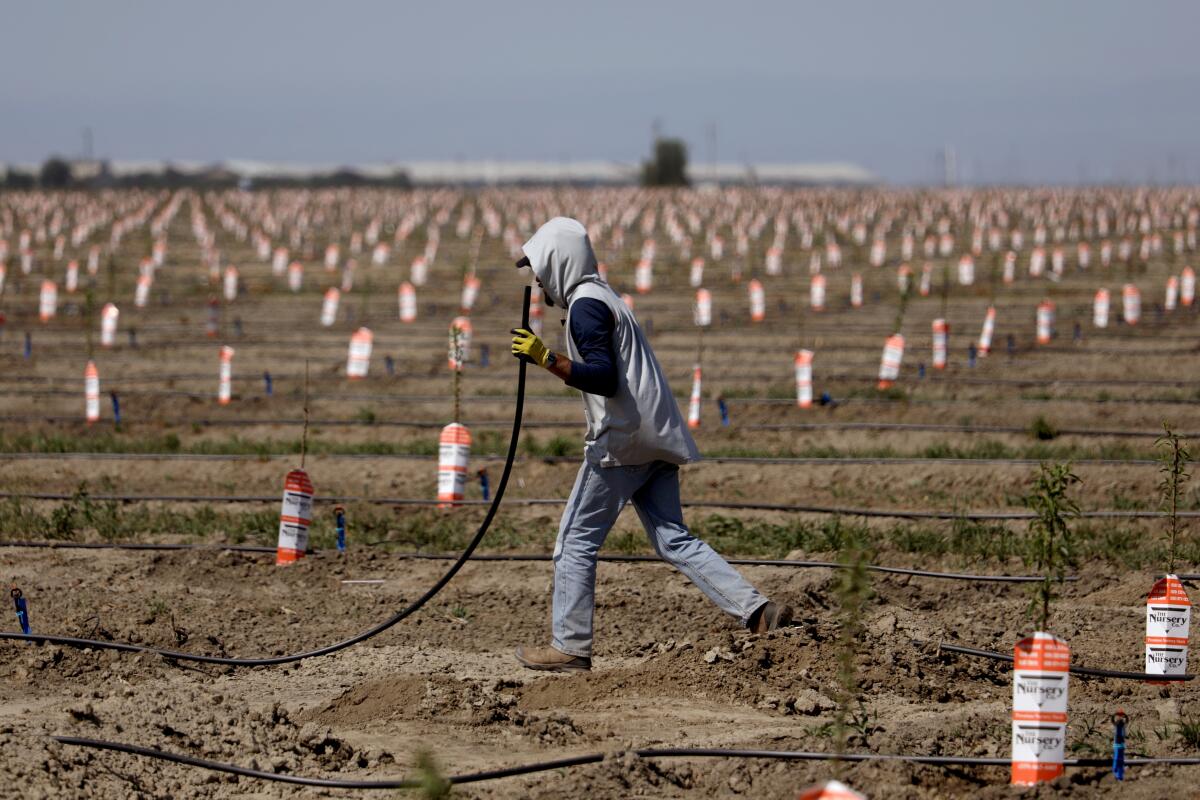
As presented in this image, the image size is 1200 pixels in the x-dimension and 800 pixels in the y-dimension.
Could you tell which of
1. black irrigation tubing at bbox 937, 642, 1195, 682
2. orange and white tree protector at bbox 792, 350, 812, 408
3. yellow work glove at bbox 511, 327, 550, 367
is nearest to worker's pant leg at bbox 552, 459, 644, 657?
yellow work glove at bbox 511, 327, 550, 367

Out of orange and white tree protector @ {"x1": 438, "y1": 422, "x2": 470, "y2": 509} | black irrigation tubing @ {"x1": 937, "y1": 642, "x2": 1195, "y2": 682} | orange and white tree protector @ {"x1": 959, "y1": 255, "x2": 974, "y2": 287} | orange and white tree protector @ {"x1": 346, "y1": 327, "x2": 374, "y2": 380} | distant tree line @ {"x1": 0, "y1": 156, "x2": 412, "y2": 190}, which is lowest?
black irrigation tubing @ {"x1": 937, "y1": 642, "x2": 1195, "y2": 682}

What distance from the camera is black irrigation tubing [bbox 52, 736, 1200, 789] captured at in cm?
554

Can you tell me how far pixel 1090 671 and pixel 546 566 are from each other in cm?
369

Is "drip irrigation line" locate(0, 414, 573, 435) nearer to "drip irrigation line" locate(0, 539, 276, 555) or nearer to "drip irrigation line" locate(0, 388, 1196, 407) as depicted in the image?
"drip irrigation line" locate(0, 388, 1196, 407)

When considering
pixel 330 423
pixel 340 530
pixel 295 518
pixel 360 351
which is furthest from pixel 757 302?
pixel 295 518

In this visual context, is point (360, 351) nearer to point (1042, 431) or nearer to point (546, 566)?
point (1042, 431)

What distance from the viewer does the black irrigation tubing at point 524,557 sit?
29.2 ft

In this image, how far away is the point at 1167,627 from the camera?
6.77m

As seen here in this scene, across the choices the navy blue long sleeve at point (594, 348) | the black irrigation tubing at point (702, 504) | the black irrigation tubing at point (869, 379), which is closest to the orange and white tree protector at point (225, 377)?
the black irrigation tubing at point (869, 379)

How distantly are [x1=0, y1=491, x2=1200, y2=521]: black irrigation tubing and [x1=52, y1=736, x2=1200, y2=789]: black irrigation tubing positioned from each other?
4685 millimetres

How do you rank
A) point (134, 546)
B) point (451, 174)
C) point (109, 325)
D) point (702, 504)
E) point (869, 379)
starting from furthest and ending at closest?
point (451, 174) < point (109, 325) < point (869, 379) < point (702, 504) < point (134, 546)

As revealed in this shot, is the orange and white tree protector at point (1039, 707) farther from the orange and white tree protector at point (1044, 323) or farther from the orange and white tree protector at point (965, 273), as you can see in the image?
the orange and white tree protector at point (965, 273)

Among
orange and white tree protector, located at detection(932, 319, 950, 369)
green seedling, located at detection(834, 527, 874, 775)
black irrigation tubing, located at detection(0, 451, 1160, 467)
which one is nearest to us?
green seedling, located at detection(834, 527, 874, 775)

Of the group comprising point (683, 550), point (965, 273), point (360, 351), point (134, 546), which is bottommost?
point (134, 546)
